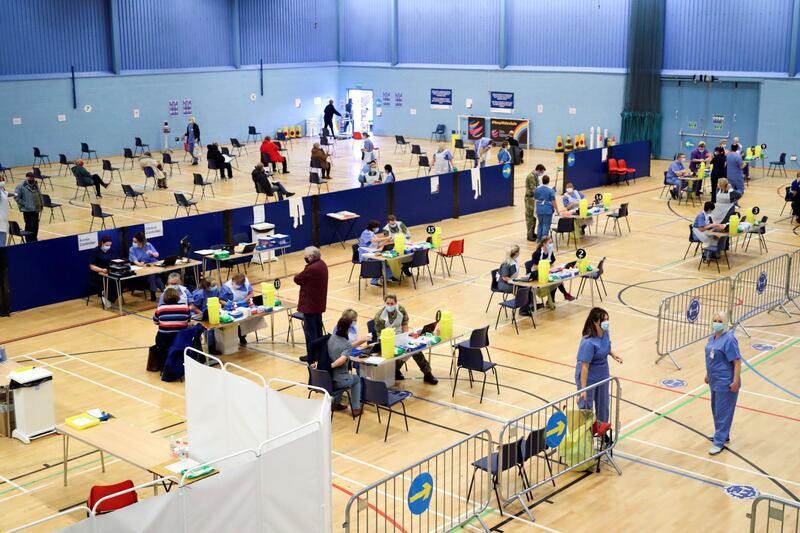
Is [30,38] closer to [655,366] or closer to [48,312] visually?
[48,312]

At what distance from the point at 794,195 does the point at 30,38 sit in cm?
2604

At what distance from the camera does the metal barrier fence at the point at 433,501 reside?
930 centimetres

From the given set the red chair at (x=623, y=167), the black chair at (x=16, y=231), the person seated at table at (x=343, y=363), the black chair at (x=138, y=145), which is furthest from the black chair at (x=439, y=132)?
the person seated at table at (x=343, y=363)

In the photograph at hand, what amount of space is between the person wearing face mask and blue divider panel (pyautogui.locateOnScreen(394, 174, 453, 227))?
10.2ft

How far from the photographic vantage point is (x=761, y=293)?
1664 cm

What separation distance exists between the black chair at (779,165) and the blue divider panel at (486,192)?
34.0ft

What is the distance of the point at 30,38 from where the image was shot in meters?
34.3

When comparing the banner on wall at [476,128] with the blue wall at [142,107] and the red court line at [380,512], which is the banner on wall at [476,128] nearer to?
the blue wall at [142,107]

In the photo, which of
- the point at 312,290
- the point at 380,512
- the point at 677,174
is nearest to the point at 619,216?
the point at 677,174

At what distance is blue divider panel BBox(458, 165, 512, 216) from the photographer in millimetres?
26062

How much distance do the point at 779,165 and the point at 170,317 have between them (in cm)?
2587

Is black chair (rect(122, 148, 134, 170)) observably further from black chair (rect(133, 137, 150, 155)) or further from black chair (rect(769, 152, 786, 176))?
black chair (rect(769, 152, 786, 176))

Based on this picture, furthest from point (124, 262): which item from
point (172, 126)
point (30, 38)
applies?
point (172, 126)

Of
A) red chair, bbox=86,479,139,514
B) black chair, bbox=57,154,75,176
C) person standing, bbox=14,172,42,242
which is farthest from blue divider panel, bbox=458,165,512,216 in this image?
red chair, bbox=86,479,139,514
